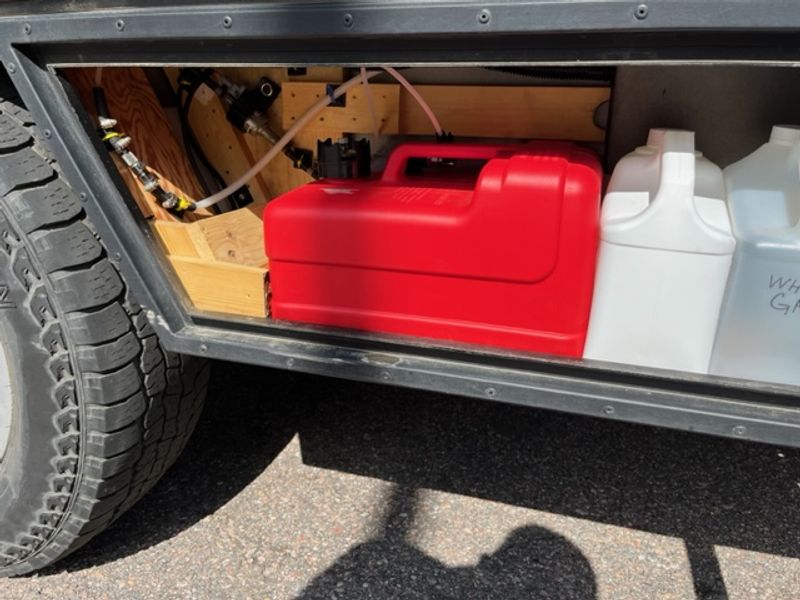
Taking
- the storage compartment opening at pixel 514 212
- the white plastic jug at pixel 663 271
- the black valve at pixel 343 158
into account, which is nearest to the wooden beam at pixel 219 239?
the storage compartment opening at pixel 514 212

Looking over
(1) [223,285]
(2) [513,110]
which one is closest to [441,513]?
(1) [223,285]

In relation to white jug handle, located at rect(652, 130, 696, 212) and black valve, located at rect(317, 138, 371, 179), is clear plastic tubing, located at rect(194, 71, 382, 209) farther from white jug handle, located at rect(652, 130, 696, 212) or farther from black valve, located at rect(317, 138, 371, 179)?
white jug handle, located at rect(652, 130, 696, 212)

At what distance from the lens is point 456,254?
1.24 metres

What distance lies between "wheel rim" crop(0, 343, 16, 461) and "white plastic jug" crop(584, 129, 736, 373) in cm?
122

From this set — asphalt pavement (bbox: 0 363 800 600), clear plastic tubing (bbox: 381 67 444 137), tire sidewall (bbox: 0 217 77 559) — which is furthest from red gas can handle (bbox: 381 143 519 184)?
asphalt pavement (bbox: 0 363 800 600)

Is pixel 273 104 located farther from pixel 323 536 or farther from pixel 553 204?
pixel 323 536

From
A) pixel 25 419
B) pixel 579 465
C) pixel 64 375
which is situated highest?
pixel 64 375

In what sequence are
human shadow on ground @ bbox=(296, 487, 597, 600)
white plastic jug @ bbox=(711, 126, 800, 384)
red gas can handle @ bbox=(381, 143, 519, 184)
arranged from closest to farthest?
white plastic jug @ bbox=(711, 126, 800, 384)
red gas can handle @ bbox=(381, 143, 519, 184)
human shadow on ground @ bbox=(296, 487, 597, 600)

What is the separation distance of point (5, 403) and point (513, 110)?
138cm

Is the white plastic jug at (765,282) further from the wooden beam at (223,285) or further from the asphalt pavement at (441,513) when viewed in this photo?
the wooden beam at (223,285)

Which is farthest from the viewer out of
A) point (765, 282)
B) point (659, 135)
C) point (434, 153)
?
point (434, 153)

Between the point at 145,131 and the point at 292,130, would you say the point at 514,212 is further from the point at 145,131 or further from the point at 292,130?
the point at 145,131

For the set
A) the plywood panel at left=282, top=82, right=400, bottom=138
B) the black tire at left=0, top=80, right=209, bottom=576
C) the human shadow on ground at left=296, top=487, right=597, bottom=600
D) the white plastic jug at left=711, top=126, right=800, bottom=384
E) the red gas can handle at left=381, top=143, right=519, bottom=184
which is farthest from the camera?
the plywood panel at left=282, top=82, right=400, bottom=138

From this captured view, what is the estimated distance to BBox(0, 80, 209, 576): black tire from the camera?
131cm
